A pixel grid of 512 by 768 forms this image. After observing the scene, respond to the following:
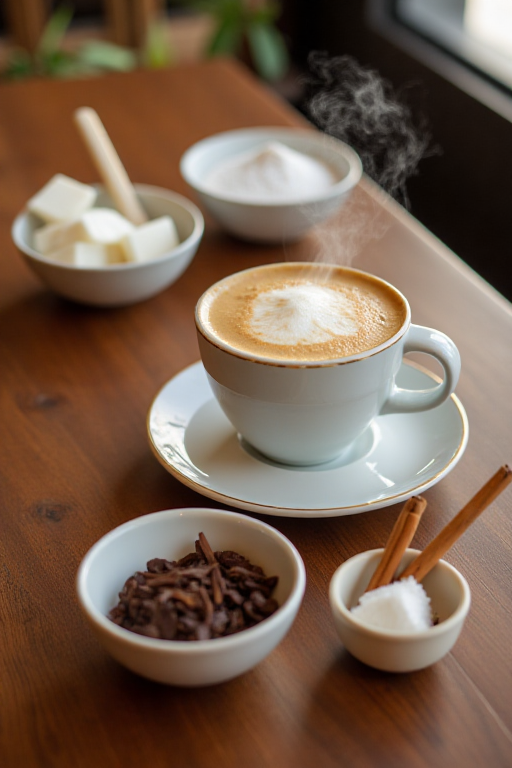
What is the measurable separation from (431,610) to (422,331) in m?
0.28

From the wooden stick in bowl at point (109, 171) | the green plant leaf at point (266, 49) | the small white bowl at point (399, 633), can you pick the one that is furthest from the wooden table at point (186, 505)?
the green plant leaf at point (266, 49)

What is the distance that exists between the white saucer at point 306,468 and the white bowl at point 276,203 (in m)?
0.41

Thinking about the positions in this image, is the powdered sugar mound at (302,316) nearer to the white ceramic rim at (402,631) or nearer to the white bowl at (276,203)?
the white ceramic rim at (402,631)

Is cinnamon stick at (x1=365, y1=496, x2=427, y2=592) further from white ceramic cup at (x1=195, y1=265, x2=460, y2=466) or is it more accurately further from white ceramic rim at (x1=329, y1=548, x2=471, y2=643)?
white ceramic cup at (x1=195, y1=265, x2=460, y2=466)

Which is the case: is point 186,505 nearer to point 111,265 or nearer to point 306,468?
point 306,468

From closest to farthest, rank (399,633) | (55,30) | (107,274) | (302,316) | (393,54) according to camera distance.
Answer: (399,633)
(302,316)
(107,274)
(393,54)
(55,30)

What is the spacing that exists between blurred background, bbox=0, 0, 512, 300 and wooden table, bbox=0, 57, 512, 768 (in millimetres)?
588

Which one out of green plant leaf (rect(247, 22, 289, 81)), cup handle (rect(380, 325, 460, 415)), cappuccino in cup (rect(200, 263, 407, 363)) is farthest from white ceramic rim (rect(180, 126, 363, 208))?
green plant leaf (rect(247, 22, 289, 81))

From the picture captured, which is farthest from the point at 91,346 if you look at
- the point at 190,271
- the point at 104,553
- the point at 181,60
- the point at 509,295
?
the point at 181,60

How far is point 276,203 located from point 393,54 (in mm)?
2014

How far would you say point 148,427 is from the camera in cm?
86

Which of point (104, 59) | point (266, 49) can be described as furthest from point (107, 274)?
point (266, 49)

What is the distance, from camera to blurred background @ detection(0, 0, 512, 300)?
2279mm

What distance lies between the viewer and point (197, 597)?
0.61 meters
